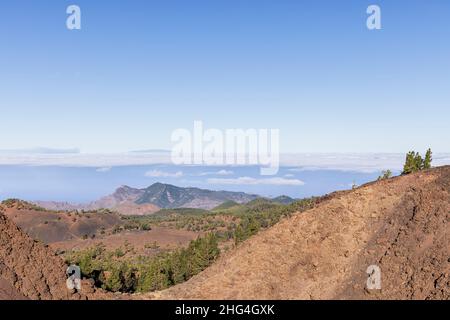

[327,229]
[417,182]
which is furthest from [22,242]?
[417,182]

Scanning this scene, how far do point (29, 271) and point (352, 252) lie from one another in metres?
22.6

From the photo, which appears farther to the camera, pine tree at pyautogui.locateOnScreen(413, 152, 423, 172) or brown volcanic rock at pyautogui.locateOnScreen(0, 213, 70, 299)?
pine tree at pyautogui.locateOnScreen(413, 152, 423, 172)

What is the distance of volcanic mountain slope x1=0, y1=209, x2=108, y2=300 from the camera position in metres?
26.5

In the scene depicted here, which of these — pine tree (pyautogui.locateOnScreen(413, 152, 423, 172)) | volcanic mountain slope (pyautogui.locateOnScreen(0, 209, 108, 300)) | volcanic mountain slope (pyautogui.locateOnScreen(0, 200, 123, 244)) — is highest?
pine tree (pyautogui.locateOnScreen(413, 152, 423, 172))

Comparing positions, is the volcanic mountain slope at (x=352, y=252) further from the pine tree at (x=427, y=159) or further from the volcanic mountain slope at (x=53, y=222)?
the volcanic mountain slope at (x=53, y=222)

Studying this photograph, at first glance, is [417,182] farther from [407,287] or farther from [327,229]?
[407,287]

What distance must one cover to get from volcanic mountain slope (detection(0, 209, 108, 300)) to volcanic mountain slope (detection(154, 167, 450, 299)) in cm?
614

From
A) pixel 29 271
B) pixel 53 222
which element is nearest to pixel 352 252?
pixel 29 271

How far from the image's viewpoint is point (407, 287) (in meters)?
25.8

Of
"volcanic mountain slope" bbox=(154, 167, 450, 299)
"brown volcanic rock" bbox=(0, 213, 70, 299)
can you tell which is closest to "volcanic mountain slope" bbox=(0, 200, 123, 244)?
"brown volcanic rock" bbox=(0, 213, 70, 299)

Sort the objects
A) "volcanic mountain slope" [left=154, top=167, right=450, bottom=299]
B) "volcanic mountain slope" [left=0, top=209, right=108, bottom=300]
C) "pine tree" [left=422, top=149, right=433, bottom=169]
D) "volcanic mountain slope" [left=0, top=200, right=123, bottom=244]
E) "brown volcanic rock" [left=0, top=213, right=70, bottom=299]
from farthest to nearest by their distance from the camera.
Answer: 1. "volcanic mountain slope" [left=0, top=200, right=123, bottom=244]
2. "pine tree" [left=422, top=149, right=433, bottom=169]
3. "brown volcanic rock" [left=0, top=213, right=70, bottom=299]
4. "volcanic mountain slope" [left=154, top=167, right=450, bottom=299]
5. "volcanic mountain slope" [left=0, top=209, right=108, bottom=300]

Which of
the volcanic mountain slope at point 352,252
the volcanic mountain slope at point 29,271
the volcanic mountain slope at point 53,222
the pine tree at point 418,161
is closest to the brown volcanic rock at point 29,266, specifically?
the volcanic mountain slope at point 29,271

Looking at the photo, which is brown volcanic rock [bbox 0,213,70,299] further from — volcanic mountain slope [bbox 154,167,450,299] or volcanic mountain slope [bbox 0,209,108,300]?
volcanic mountain slope [bbox 154,167,450,299]
